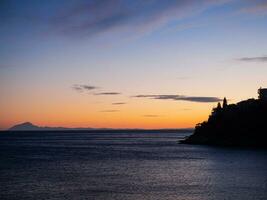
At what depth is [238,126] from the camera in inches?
6216

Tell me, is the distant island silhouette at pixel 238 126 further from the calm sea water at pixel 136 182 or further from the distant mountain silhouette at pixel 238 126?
the calm sea water at pixel 136 182

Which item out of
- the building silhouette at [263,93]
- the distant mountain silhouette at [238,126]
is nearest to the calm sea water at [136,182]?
the distant mountain silhouette at [238,126]

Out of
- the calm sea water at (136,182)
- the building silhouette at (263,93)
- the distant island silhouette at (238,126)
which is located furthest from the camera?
the building silhouette at (263,93)

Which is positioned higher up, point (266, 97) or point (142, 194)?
point (266, 97)

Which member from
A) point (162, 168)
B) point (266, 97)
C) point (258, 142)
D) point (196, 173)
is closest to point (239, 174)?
point (196, 173)

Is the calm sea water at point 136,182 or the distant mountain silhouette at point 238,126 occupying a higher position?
the distant mountain silhouette at point 238,126

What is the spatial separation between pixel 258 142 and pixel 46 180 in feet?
336

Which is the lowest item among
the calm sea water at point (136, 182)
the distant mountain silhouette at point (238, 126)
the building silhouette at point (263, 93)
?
the calm sea water at point (136, 182)

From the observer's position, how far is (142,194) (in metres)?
52.9

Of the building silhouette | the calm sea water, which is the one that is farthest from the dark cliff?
the calm sea water

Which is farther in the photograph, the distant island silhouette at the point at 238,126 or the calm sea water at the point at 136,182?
the distant island silhouette at the point at 238,126

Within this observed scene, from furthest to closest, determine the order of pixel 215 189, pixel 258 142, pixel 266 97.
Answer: pixel 266 97
pixel 258 142
pixel 215 189

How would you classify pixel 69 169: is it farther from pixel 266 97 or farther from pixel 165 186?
pixel 266 97

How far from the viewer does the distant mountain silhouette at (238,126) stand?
152625 millimetres
